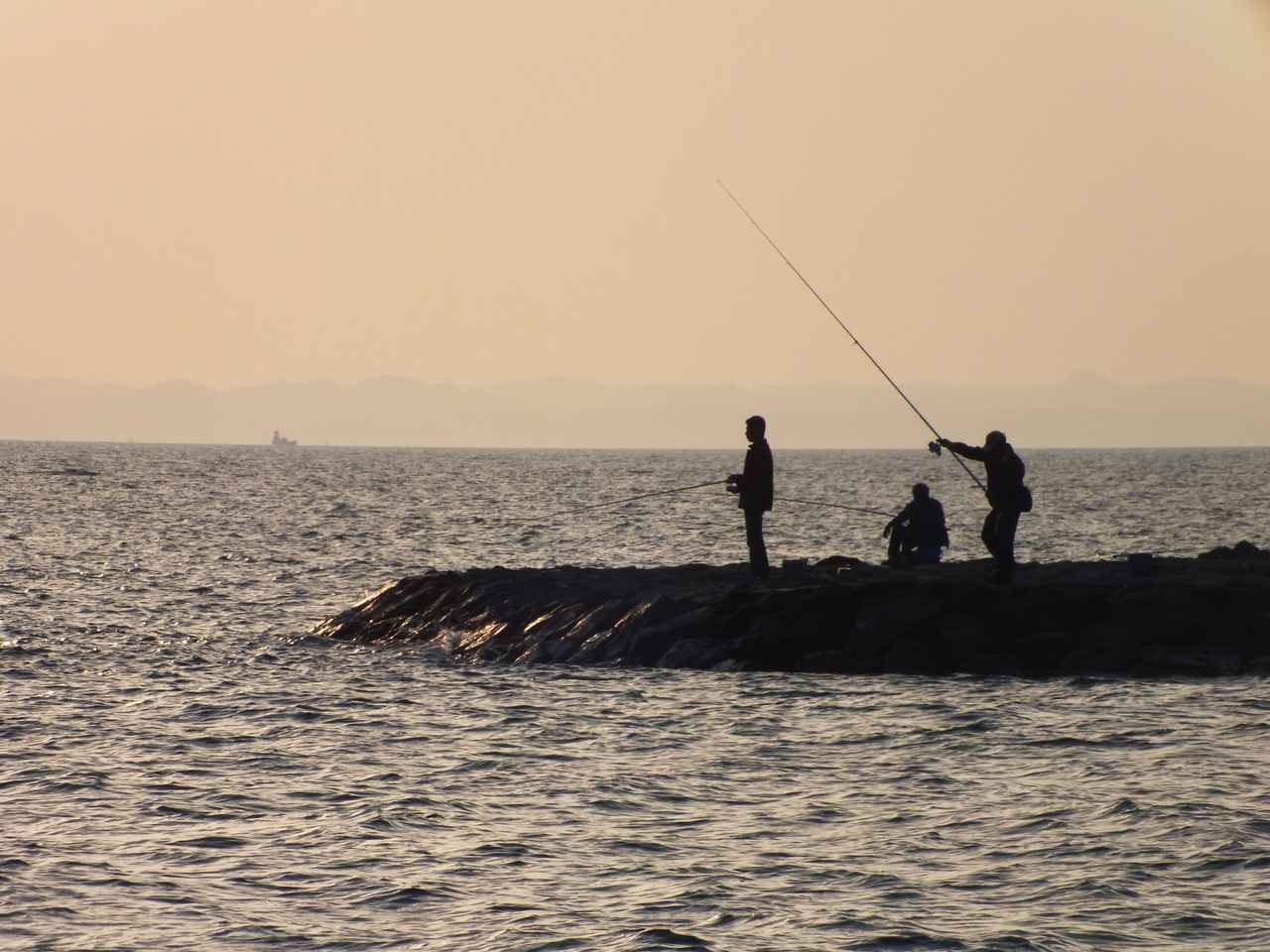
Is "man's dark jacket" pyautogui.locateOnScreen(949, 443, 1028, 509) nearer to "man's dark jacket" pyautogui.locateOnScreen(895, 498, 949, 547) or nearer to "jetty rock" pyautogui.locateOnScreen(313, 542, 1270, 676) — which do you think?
"jetty rock" pyautogui.locateOnScreen(313, 542, 1270, 676)

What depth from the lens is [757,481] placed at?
25.4 metres

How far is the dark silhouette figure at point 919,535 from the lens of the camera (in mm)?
29422

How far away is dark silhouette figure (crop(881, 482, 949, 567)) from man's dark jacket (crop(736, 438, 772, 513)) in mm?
4232

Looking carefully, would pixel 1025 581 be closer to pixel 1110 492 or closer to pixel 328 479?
pixel 1110 492

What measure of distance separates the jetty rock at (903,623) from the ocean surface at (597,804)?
2.85 ft

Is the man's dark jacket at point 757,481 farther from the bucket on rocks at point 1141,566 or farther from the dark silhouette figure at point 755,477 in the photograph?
the bucket on rocks at point 1141,566

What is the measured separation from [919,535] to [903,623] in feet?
15.2

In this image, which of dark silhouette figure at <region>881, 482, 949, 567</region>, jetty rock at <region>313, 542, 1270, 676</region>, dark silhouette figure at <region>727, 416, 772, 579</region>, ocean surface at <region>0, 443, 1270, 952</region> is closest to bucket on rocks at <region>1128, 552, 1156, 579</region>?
jetty rock at <region>313, 542, 1270, 676</region>

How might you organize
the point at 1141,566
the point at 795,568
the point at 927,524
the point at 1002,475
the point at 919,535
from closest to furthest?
the point at 1002,475 < the point at 1141,566 < the point at 795,568 < the point at 927,524 < the point at 919,535

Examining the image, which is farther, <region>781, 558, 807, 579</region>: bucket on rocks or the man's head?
<region>781, 558, 807, 579</region>: bucket on rocks

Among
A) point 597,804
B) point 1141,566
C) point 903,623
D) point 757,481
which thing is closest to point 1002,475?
point 903,623

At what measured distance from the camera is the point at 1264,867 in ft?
46.0

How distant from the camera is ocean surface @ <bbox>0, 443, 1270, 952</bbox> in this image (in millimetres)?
12828

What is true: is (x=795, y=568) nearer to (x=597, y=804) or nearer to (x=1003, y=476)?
(x=1003, y=476)
